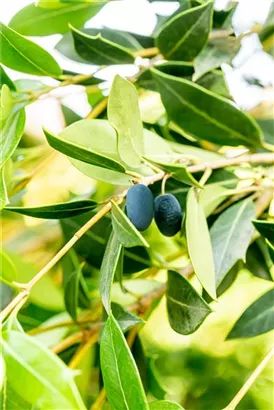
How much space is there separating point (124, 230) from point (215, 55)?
29cm

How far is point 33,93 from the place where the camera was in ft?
2.01

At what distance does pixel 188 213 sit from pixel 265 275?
0.20m

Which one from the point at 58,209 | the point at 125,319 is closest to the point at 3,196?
the point at 58,209

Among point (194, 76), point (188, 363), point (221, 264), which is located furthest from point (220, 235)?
point (188, 363)

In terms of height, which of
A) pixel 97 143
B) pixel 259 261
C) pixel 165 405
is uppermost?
pixel 97 143

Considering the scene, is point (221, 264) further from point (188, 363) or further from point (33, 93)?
point (188, 363)

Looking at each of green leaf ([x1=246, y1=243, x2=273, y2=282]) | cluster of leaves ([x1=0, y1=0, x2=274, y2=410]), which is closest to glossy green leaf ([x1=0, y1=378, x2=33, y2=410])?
cluster of leaves ([x1=0, y1=0, x2=274, y2=410])

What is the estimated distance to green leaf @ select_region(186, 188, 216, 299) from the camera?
1.49 feet

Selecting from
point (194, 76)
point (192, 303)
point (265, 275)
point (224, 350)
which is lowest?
point (224, 350)

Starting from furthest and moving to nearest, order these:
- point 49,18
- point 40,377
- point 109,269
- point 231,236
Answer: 1. point 49,18
2. point 231,236
3. point 109,269
4. point 40,377

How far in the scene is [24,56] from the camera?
1.84 feet

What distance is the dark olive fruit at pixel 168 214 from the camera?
49cm

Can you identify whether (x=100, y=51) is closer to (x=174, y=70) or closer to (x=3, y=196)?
(x=174, y=70)

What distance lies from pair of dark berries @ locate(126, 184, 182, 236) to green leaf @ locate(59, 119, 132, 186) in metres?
0.03
